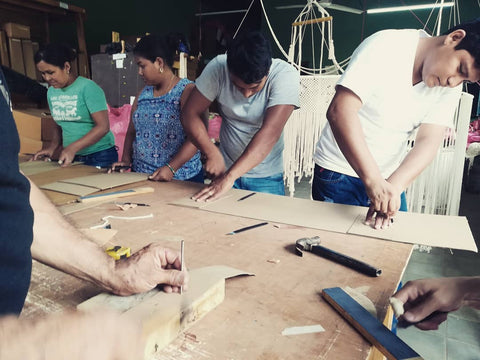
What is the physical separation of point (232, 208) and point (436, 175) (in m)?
2.09

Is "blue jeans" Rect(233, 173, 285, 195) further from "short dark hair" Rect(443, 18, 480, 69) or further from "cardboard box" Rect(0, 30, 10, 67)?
"cardboard box" Rect(0, 30, 10, 67)

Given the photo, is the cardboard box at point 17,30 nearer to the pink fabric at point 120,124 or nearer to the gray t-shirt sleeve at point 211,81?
the pink fabric at point 120,124

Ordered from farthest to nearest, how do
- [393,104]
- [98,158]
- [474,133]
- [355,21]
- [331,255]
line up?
[355,21]
[474,133]
[98,158]
[393,104]
[331,255]

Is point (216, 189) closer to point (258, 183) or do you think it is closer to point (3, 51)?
point (258, 183)

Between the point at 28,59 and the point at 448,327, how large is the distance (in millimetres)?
4294

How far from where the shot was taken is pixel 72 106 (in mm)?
2189

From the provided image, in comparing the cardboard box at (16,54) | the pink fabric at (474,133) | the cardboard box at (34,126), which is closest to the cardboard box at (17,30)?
the cardboard box at (16,54)

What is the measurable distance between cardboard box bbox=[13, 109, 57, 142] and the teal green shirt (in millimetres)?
900

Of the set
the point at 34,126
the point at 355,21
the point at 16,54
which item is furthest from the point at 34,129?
the point at 355,21

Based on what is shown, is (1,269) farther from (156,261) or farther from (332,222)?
(332,222)

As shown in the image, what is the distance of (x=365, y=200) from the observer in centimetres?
155

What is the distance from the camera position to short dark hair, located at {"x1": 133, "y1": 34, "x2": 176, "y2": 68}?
6.08ft

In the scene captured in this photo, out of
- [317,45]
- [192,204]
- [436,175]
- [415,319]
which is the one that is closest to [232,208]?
[192,204]

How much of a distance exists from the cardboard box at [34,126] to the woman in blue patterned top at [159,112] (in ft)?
5.03
